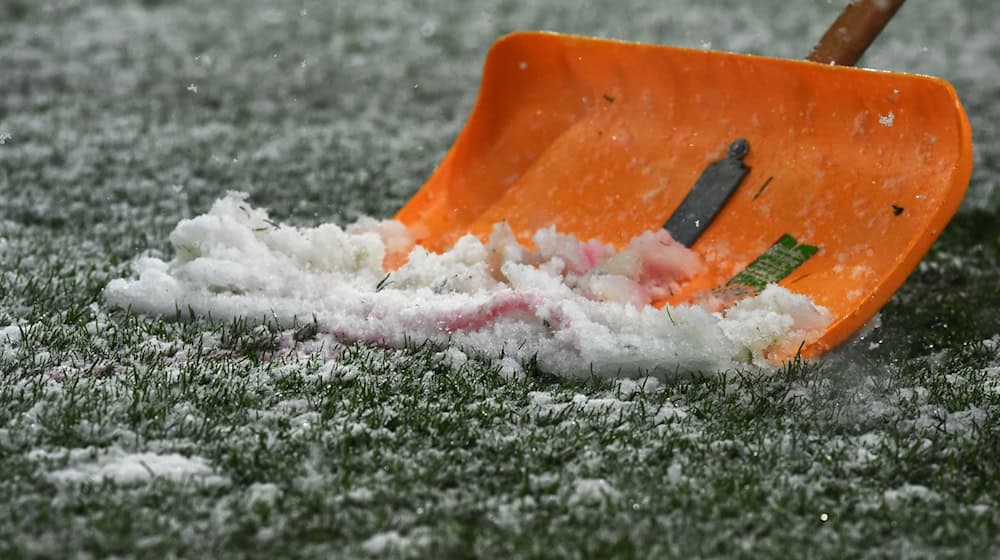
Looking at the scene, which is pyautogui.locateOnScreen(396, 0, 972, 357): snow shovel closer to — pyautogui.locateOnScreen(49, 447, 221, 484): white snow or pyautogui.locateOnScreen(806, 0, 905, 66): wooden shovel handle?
pyautogui.locateOnScreen(806, 0, 905, 66): wooden shovel handle

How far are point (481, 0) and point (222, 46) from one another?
226 cm

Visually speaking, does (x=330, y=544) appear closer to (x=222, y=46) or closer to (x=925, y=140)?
(x=925, y=140)

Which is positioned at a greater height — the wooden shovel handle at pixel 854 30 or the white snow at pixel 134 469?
the wooden shovel handle at pixel 854 30

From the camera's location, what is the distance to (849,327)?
2.88 meters

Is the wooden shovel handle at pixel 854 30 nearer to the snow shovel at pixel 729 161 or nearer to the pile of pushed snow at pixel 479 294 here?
the snow shovel at pixel 729 161

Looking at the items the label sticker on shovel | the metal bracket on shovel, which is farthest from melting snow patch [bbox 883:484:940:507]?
the metal bracket on shovel

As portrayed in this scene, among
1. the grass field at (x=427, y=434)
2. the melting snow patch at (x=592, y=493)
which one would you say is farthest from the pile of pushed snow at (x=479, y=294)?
the melting snow patch at (x=592, y=493)

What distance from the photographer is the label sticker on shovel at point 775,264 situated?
10.6ft

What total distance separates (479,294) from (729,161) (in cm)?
92

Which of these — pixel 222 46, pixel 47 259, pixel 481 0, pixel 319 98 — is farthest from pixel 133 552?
pixel 481 0

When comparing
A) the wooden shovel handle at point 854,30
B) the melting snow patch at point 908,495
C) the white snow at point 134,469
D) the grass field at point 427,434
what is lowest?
the white snow at point 134,469

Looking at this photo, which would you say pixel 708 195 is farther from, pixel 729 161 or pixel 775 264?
pixel 775 264

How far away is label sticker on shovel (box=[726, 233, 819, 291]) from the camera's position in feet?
10.6

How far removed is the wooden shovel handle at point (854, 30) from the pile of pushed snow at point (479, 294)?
75cm
